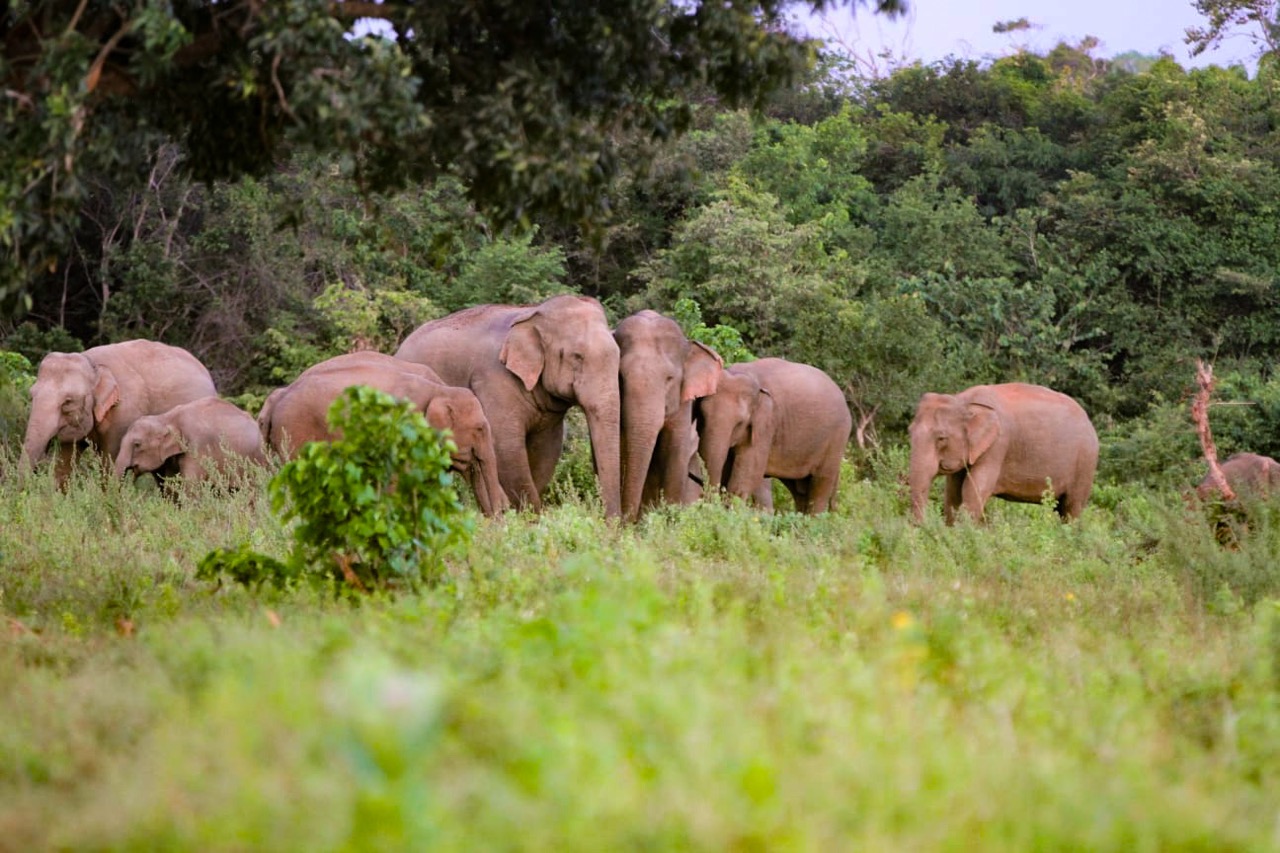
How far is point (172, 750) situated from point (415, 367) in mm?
12386

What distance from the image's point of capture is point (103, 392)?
730 inches

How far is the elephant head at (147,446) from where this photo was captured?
656 inches

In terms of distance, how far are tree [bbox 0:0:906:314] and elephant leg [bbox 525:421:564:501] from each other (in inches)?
331

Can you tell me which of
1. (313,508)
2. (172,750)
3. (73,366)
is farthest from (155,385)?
(172,750)

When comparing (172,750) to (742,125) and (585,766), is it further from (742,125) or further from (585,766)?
(742,125)

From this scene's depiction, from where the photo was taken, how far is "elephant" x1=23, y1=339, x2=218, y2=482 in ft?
57.8

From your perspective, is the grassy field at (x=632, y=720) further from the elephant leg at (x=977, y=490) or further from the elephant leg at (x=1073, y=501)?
the elephant leg at (x=1073, y=501)

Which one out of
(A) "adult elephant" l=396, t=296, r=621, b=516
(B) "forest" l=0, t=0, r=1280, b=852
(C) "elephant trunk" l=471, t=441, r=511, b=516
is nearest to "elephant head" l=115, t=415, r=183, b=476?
(B) "forest" l=0, t=0, r=1280, b=852

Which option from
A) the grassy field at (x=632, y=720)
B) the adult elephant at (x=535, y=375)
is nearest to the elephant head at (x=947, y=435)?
the adult elephant at (x=535, y=375)

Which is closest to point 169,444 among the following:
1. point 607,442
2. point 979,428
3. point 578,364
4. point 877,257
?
point 578,364

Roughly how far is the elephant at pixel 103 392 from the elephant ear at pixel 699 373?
6.06m

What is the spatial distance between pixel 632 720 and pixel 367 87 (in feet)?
13.2

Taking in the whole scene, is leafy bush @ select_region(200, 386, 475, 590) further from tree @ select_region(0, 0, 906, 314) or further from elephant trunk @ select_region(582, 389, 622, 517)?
elephant trunk @ select_region(582, 389, 622, 517)

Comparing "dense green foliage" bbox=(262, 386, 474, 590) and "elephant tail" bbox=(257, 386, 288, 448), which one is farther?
"elephant tail" bbox=(257, 386, 288, 448)
